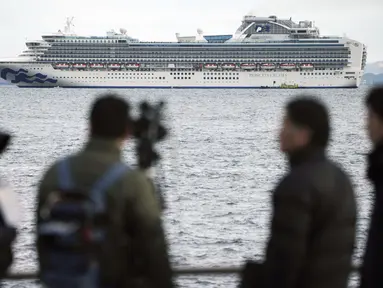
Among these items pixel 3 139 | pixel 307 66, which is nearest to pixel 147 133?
pixel 3 139

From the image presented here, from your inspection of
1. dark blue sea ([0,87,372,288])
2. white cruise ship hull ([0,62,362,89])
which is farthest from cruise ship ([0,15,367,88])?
dark blue sea ([0,87,372,288])

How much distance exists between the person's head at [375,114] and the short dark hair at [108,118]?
929mm

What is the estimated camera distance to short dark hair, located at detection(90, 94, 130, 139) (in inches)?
125

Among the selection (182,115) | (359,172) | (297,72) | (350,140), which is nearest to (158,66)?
(297,72)

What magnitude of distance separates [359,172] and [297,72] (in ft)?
258

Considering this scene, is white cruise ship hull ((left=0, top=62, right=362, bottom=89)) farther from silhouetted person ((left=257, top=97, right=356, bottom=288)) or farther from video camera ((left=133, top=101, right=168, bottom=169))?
silhouetted person ((left=257, top=97, right=356, bottom=288))

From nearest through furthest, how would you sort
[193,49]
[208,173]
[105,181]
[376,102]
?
1. [105,181]
2. [376,102]
3. [208,173]
4. [193,49]

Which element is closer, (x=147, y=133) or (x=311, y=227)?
(x=311, y=227)

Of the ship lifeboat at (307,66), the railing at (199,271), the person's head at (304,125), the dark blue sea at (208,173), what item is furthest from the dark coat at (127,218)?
the ship lifeboat at (307,66)

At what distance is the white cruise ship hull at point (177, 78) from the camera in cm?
10294

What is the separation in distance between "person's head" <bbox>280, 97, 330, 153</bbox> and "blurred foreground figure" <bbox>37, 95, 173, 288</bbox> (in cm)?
51

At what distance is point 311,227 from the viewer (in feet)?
10.3

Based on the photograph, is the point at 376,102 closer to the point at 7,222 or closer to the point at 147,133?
the point at 147,133

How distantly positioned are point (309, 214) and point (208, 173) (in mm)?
23381
